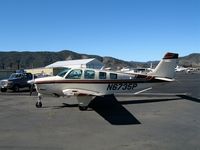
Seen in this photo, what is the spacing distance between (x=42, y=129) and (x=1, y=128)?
158 cm

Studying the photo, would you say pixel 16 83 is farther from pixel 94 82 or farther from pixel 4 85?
pixel 94 82

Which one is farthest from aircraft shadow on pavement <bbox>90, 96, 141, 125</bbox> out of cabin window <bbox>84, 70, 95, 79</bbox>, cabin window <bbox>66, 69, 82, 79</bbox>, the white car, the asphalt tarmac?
the white car

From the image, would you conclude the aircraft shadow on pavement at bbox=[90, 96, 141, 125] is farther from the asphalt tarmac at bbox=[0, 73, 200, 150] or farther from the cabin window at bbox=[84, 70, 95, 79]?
the cabin window at bbox=[84, 70, 95, 79]

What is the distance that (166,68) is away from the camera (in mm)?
21016

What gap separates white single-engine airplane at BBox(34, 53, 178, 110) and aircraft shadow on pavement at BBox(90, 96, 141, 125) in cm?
74

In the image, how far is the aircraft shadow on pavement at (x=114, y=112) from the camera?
523 inches

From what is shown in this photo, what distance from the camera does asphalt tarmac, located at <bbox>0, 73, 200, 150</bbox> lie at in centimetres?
929

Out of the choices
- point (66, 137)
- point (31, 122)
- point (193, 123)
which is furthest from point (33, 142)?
point (193, 123)

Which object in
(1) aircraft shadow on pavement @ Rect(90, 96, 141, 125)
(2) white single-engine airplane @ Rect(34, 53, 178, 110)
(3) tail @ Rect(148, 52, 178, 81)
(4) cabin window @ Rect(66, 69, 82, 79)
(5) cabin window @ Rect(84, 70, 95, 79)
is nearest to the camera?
(1) aircraft shadow on pavement @ Rect(90, 96, 141, 125)

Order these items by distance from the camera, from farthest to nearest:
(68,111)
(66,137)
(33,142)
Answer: (68,111) < (66,137) < (33,142)

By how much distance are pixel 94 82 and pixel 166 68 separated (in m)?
5.22

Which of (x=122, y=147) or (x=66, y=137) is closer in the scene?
(x=122, y=147)

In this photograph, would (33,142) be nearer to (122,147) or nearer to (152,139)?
(122,147)

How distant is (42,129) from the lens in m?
11.7
